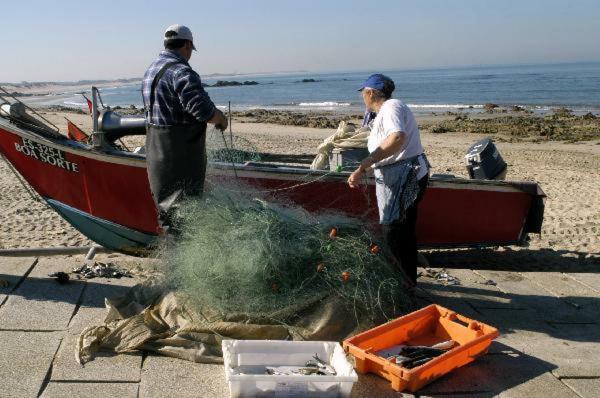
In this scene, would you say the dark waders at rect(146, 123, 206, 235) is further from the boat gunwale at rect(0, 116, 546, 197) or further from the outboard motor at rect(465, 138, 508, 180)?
the outboard motor at rect(465, 138, 508, 180)

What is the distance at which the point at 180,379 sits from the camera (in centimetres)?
377

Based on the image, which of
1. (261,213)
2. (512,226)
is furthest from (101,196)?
(512,226)

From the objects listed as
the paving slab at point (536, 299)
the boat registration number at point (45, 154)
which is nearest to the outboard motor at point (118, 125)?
the boat registration number at point (45, 154)

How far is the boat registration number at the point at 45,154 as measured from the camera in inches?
239

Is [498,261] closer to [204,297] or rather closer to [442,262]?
[442,262]

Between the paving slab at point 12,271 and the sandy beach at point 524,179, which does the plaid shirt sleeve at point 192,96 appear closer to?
the paving slab at point 12,271

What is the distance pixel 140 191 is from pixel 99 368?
9.18 ft

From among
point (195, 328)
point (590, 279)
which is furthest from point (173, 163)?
point (590, 279)

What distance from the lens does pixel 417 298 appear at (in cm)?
531

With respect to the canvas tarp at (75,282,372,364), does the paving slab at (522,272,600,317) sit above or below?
below

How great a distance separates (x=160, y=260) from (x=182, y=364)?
1.04 m

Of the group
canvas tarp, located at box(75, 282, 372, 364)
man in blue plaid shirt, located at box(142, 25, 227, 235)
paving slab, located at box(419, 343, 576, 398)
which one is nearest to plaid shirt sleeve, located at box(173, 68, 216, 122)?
man in blue plaid shirt, located at box(142, 25, 227, 235)

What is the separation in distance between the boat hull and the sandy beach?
129 centimetres

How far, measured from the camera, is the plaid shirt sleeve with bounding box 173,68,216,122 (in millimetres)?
4281
